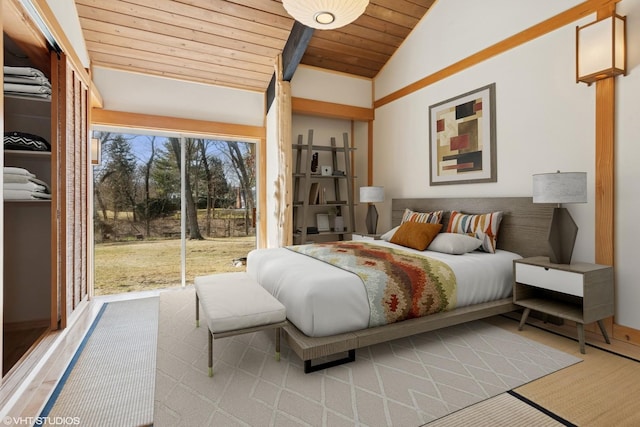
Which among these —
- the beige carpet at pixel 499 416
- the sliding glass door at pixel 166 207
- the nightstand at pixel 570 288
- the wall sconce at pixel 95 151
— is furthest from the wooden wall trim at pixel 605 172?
the wall sconce at pixel 95 151

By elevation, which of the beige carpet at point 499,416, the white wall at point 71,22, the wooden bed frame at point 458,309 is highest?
the white wall at point 71,22

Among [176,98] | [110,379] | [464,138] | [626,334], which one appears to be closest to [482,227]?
[464,138]

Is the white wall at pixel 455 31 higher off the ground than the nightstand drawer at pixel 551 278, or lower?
higher

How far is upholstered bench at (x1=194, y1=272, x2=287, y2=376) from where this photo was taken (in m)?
1.84

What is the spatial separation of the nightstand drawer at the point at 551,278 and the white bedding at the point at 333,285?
0.54 feet

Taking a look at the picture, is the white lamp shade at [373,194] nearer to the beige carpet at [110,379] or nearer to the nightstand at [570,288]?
the nightstand at [570,288]

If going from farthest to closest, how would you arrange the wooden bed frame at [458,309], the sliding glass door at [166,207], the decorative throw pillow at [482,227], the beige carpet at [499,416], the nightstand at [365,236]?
the nightstand at [365,236], the sliding glass door at [166,207], the decorative throw pillow at [482,227], the wooden bed frame at [458,309], the beige carpet at [499,416]

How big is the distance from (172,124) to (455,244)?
3.55 metres

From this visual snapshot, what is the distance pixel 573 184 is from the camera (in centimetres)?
234

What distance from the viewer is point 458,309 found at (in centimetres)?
248

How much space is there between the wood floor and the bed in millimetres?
549

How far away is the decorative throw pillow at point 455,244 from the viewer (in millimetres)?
2938

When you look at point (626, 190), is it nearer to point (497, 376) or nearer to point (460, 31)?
point (497, 376)

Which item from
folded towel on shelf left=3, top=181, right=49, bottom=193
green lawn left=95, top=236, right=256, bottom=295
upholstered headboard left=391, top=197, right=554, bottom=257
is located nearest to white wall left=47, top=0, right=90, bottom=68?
folded towel on shelf left=3, top=181, right=49, bottom=193
